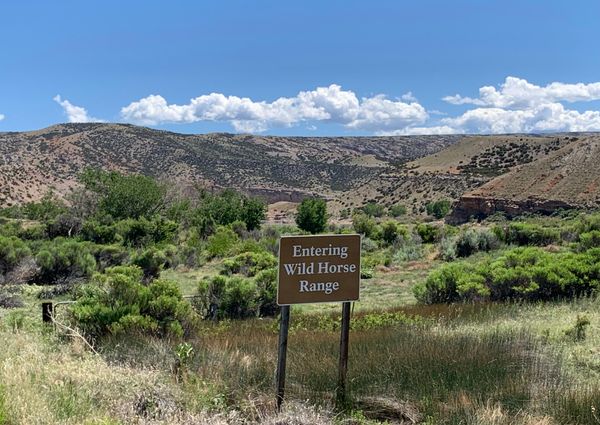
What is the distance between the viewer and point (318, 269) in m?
5.41

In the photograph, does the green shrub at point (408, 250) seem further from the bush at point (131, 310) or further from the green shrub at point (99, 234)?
the bush at point (131, 310)

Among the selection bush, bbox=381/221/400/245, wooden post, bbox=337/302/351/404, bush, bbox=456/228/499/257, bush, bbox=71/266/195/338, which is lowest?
bush, bbox=381/221/400/245

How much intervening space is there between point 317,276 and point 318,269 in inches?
2.7

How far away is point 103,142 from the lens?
90.6 metres

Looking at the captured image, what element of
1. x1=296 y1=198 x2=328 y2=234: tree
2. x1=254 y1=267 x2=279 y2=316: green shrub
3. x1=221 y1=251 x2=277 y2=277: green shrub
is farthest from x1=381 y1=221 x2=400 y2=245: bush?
x1=254 y1=267 x2=279 y2=316: green shrub

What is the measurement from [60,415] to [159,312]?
475 centimetres

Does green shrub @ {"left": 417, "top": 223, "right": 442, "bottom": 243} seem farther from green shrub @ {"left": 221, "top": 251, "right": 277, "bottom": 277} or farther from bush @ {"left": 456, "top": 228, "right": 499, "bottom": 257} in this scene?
green shrub @ {"left": 221, "top": 251, "right": 277, "bottom": 277}

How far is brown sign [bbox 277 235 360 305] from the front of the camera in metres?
5.25

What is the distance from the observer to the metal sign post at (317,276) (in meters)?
5.23

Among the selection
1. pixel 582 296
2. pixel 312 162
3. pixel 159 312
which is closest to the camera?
pixel 159 312

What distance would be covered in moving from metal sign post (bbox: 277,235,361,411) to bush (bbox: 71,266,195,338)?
3.71 m

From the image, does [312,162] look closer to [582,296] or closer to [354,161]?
[354,161]

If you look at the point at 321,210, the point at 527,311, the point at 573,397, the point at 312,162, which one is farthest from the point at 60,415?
the point at 312,162

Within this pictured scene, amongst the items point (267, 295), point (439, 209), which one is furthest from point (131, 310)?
point (439, 209)
